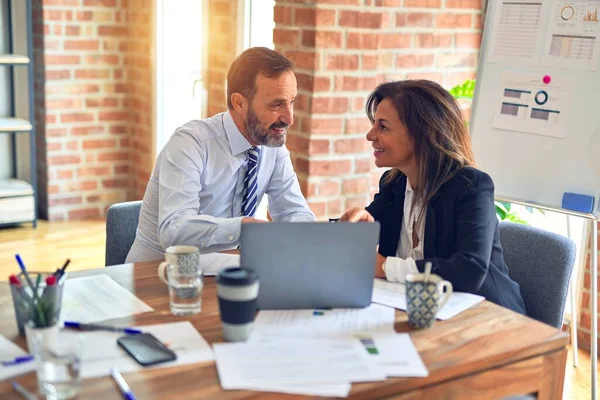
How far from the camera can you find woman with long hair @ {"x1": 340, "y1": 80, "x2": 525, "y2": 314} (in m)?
1.89

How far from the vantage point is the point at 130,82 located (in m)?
5.00

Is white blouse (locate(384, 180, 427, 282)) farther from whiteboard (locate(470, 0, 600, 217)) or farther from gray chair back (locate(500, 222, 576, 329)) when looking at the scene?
whiteboard (locate(470, 0, 600, 217))

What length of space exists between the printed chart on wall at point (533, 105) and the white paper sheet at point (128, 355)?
1.57 m

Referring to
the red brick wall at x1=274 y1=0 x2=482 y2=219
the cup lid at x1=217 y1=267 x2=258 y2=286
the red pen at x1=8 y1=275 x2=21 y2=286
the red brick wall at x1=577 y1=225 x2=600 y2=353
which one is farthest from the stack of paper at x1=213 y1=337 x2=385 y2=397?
the red brick wall at x1=577 y1=225 x2=600 y2=353

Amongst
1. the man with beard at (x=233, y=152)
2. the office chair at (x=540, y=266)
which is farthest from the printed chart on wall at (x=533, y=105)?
the man with beard at (x=233, y=152)

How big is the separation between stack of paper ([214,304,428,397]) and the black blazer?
299 millimetres

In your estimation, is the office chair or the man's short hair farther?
the man's short hair

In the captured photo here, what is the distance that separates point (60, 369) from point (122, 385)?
102 mm

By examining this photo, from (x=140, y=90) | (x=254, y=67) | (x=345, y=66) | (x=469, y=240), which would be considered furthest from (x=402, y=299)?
(x=140, y=90)

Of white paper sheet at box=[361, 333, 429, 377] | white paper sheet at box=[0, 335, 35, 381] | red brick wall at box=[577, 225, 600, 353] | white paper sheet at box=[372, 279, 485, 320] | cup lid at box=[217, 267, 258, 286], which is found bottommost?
red brick wall at box=[577, 225, 600, 353]

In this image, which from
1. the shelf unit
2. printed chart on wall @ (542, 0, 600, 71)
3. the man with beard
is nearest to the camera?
the man with beard

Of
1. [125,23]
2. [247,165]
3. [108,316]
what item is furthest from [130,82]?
[108,316]

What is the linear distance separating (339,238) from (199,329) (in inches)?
13.3

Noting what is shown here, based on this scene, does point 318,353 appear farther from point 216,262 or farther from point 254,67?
point 254,67
